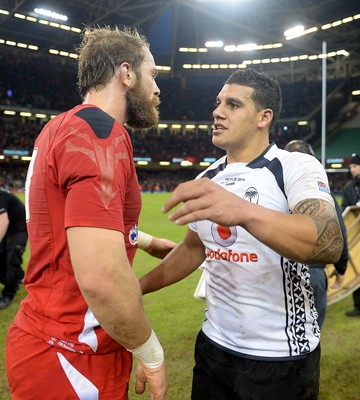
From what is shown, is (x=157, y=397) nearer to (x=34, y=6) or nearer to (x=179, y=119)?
(x=34, y=6)

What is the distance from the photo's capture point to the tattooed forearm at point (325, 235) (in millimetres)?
1351

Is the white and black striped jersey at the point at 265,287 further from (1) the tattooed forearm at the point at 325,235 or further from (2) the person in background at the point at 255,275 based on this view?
(1) the tattooed forearm at the point at 325,235

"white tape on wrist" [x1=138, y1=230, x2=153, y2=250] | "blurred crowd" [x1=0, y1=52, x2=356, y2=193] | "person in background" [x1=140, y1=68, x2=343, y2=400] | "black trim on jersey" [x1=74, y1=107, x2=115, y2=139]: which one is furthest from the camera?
"blurred crowd" [x1=0, y1=52, x2=356, y2=193]

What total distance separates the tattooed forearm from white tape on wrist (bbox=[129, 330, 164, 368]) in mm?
699

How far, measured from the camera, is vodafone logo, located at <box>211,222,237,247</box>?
1981 mm

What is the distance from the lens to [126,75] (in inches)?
71.7

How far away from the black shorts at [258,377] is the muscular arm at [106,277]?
82 centimetres

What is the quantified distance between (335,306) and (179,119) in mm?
46885

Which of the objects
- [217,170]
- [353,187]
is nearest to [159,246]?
[217,170]

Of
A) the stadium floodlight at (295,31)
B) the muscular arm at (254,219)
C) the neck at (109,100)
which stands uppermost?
the stadium floodlight at (295,31)

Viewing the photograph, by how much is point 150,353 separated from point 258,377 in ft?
2.18

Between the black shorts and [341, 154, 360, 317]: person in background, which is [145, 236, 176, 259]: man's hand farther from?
[341, 154, 360, 317]: person in background

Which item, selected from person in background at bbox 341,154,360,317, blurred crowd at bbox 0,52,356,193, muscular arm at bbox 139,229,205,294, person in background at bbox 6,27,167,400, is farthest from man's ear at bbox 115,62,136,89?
blurred crowd at bbox 0,52,356,193

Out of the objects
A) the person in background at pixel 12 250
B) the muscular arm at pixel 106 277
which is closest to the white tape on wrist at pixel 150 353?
the muscular arm at pixel 106 277
